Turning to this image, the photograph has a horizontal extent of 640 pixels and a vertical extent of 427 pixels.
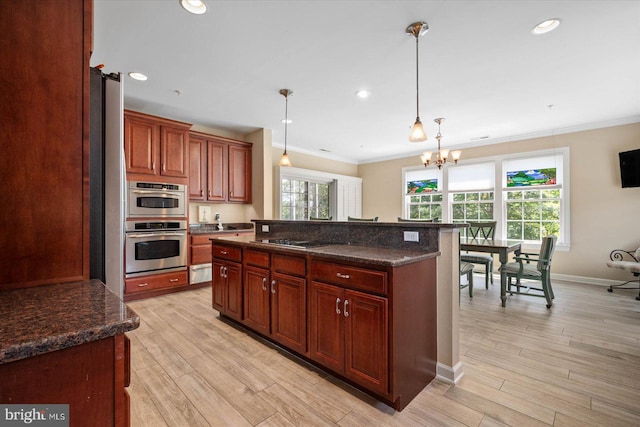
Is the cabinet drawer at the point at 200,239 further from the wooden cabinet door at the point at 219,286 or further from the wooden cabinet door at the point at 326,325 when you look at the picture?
the wooden cabinet door at the point at 326,325

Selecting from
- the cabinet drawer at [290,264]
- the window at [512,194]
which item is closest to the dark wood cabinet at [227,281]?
the cabinet drawer at [290,264]

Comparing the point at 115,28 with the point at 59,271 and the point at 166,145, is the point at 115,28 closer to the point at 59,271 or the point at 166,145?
the point at 166,145

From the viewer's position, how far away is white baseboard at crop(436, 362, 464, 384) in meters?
2.06

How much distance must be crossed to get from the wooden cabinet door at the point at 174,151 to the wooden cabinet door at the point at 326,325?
10.5 feet

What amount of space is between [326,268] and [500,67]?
280 centimetres

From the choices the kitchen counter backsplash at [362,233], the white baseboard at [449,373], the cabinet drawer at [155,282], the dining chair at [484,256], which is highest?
the kitchen counter backsplash at [362,233]

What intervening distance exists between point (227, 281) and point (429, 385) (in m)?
2.09

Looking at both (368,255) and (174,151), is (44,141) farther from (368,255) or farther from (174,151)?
(174,151)

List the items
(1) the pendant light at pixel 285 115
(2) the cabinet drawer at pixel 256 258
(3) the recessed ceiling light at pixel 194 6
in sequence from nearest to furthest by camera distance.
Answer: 1. (3) the recessed ceiling light at pixel 194 6
2. (2) the cabinet drawer at pixel 256 258
3. (1) the pendant light at pixel 285 115

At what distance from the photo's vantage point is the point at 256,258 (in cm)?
265

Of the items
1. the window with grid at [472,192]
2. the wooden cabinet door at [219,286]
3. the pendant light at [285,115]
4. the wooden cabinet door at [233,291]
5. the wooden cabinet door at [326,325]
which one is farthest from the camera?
the window with grid at [472,192]

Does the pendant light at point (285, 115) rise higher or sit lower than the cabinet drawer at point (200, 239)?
higher

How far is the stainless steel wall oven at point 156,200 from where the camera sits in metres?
3.88

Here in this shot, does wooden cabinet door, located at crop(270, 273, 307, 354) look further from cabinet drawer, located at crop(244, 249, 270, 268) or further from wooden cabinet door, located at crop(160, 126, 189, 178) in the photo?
wooden cabinet door, located at crop(160, 126, 189, 178)
